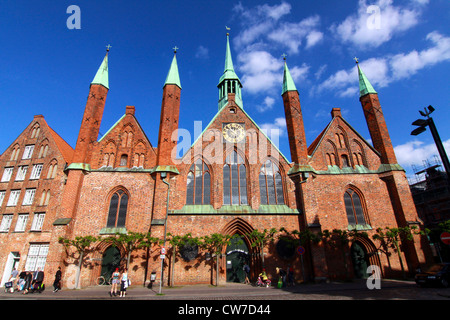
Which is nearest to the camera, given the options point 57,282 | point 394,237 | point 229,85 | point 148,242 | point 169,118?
point 57,282

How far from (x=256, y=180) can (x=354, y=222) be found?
366 inches

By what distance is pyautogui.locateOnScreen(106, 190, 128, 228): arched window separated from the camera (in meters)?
20.9

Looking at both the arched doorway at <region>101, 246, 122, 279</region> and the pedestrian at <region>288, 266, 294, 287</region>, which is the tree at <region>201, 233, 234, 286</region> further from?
the arched doorway at <region>101, 246, 122, 279</region>

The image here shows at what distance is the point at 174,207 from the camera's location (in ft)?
69.1

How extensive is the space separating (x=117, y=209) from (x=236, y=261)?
427 inches

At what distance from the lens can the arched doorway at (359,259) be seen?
2120 centimetres

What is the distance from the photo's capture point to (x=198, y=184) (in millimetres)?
22609

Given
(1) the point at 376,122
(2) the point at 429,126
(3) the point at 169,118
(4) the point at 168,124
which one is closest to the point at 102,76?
(3) the point at 169,118

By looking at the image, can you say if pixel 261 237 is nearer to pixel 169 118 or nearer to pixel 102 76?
pixel 169 118

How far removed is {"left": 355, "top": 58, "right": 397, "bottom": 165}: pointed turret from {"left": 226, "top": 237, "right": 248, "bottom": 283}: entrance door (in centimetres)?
1590

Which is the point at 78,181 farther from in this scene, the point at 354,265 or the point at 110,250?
the point at 354,265

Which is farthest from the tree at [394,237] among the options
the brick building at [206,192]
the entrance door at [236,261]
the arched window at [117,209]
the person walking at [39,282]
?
the person walking at [39,282]

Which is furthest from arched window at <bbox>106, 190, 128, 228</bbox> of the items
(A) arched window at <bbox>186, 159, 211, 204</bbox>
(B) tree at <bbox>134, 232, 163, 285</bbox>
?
(A) arched window at <bbox>186, 159, 211, 204</bbox>

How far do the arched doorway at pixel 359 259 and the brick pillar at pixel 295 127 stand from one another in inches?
328
